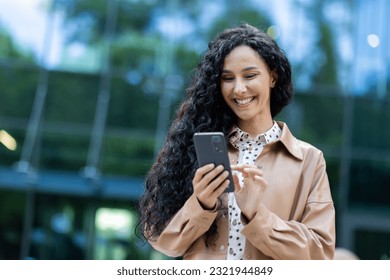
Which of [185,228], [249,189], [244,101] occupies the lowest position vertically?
[185,228]

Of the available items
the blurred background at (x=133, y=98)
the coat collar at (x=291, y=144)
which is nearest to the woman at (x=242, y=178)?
the coat collar at (x=291, y=144)

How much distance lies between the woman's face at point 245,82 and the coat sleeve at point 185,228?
0.41m

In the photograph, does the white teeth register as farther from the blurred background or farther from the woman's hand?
the blurred background

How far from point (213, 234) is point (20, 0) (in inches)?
471

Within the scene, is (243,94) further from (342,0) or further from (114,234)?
(342,0)

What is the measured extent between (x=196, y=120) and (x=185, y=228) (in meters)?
0.49

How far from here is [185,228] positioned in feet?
9.46

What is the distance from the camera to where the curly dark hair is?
9.93 ft

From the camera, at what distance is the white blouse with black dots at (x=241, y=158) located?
2.93 metres

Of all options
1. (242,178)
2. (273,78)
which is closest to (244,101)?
(273,78)

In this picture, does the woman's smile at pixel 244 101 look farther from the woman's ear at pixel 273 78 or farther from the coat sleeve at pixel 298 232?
the coat sleeve at pixel 298 232

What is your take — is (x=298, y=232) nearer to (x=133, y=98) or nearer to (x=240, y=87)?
(x=240, y=87)

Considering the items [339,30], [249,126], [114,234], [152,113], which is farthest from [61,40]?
[249,126]

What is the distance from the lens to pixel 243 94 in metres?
2.95
